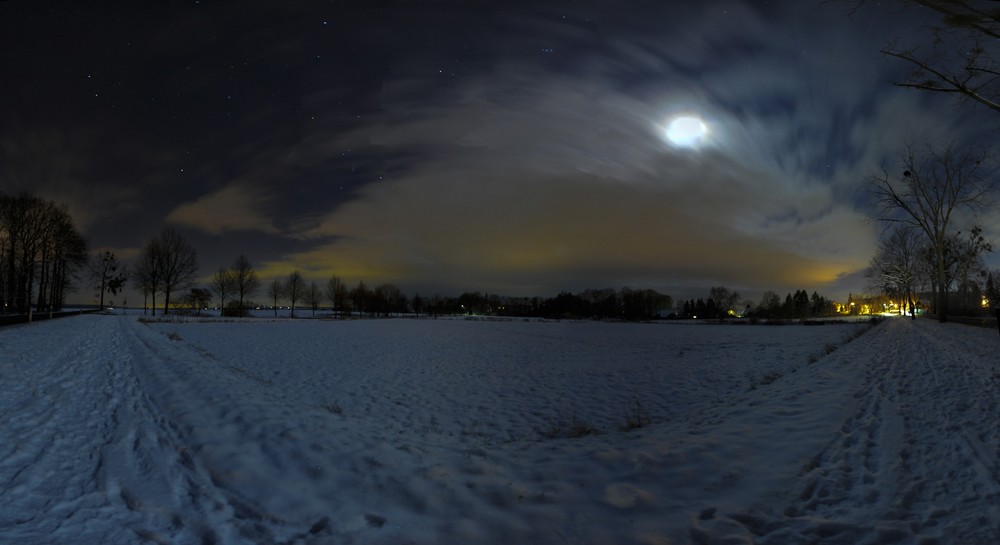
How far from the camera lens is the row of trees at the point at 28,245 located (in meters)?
43.7

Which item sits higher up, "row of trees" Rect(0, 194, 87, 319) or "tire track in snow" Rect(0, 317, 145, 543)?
"row of trees" Rect(0, 194, 87, 319)

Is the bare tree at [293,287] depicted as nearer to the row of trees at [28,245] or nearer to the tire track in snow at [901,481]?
the row of trees at [28,245]

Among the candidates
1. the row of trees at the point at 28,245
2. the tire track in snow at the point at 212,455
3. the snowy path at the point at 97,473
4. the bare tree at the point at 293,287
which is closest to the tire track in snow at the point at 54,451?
the snowy path at the point at 97,473

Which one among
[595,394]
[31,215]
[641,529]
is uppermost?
[31,215]

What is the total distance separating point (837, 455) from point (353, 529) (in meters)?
6.22

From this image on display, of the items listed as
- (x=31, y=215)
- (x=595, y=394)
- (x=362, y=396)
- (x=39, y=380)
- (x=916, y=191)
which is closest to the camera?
(x=39, y=380)

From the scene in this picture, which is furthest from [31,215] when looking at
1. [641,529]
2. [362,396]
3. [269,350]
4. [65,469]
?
[641,529]

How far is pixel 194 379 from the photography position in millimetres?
12109

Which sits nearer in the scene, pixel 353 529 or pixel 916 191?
pixel 353 529

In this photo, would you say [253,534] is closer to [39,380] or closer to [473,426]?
[473,426]

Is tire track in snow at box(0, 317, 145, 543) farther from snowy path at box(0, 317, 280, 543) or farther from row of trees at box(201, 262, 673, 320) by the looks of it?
row of trees at box(201, 262, 673, 320)

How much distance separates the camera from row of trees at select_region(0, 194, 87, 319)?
43.7m

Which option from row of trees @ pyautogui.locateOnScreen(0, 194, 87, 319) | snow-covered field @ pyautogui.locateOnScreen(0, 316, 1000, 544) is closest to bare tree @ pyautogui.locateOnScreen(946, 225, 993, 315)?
snow-covered field @ pyautogui.locateOnScreen(0, 316, 1000, 544)

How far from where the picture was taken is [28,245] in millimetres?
45719
